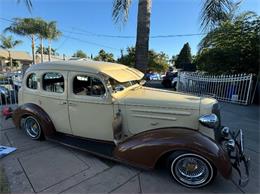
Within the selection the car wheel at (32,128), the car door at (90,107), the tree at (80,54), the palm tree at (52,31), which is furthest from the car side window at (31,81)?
the tree at (80,54)

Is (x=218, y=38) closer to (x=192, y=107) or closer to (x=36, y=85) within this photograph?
(x=192, y=107)

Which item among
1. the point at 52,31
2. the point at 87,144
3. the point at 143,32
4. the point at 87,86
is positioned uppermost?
the point at 52,31

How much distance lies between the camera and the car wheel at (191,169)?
2584mm

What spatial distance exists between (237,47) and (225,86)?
1.81m

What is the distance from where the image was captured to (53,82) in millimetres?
3846

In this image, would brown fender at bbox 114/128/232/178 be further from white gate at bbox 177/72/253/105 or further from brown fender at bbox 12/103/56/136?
white gate at bbox 177/72/253/105

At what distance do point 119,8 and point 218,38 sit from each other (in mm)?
5631

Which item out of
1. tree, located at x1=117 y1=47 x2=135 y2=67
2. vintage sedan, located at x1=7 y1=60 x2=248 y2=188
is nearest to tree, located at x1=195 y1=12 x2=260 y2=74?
vintage sedan, located at x1=7 y1=60 x2=248 y2=188

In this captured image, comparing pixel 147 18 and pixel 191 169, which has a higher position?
pixel 147 18

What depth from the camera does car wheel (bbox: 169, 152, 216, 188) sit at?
2.58 metres

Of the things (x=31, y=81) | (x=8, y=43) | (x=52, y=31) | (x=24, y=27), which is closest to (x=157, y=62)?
(x=52, y=31)

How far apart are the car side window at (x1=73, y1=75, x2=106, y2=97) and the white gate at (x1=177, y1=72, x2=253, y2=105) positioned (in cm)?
454

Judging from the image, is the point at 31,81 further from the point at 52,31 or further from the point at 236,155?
the point at 52,31

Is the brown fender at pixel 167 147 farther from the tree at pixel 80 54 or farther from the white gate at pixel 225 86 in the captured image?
the tree at pixel 80 54
